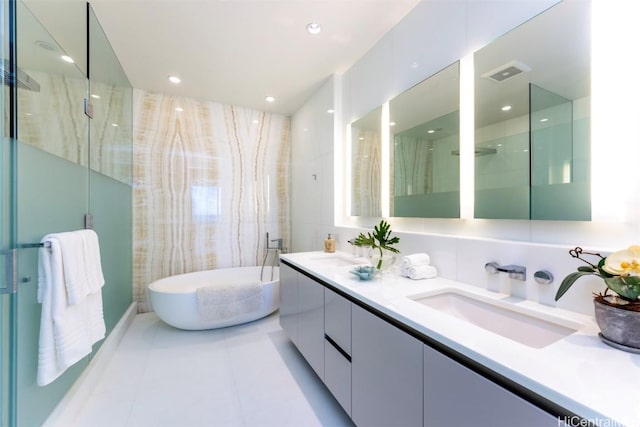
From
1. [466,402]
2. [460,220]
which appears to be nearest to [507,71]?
[460,220]

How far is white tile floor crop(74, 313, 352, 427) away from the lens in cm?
153

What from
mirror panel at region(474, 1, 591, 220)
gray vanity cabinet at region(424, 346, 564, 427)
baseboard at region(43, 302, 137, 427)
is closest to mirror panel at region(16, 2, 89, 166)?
baseboard at region(43, 302, 137, 427)

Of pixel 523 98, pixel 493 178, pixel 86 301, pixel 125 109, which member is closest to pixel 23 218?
pixel 86 301

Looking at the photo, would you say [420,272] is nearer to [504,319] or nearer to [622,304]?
[504,319]

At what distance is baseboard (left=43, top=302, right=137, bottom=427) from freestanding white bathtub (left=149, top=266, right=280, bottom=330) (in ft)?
1.21

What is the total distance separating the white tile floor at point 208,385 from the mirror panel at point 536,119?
156 centimetres

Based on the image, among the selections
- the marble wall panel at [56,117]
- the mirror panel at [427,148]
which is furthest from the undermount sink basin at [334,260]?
the marble wall panel at [56,117]

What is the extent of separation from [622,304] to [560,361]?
0.29 metres

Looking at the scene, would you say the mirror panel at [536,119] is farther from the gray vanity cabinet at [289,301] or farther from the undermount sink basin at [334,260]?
the gray vanity cabinet at [289,301]

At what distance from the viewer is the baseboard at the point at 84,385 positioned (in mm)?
1458

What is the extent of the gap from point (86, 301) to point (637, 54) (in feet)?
9.02

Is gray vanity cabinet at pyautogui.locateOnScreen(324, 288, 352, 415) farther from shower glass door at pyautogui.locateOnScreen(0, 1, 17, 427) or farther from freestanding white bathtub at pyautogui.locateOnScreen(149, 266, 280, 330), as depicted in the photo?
shower glass door at pyautogui.locateOnScreen(0, 1, 17, 427)

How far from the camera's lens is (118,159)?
253 centimetres

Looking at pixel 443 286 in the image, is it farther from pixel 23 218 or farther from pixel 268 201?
pixel 268 201
